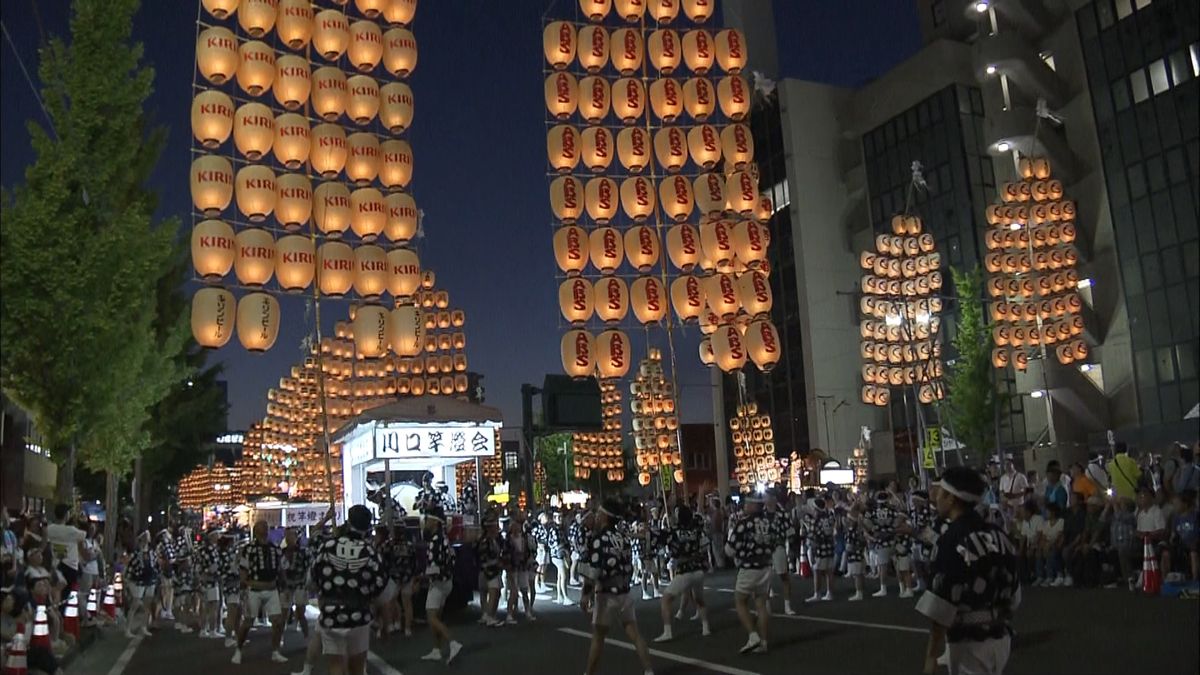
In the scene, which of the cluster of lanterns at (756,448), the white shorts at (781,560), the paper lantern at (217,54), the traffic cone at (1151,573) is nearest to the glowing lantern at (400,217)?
the paper lantern at (217,54)

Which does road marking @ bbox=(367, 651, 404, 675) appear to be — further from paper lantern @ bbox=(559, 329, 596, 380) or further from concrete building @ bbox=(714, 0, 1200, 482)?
concrete building @ bbox=(714, 0, 1200, 482)

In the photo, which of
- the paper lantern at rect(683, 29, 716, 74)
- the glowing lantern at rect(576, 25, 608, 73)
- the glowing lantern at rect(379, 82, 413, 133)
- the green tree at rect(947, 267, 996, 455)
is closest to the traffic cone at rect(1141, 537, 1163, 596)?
the paper lantern at rect(683, 29, 716, 74)

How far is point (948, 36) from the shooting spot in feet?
165

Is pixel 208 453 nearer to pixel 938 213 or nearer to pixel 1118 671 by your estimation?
pixel 938 213

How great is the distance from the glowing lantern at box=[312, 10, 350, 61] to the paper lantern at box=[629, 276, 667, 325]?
8.99 m

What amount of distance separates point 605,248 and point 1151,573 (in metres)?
13.7

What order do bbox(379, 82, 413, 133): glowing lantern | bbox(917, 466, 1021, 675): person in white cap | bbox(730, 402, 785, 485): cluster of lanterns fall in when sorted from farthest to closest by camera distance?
bbox(730, 402, 785, 485): cluster of lanterns < bbox(379, 82, 413, 133): glowing lantern < bbox(917, 466, 1021, 675): person in white cap

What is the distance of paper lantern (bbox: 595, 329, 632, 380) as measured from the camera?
24938mm

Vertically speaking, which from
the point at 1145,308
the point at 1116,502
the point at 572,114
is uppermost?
the point at 572,114

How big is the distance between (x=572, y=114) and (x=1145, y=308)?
75.8 ft

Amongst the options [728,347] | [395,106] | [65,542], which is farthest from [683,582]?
[395,106]

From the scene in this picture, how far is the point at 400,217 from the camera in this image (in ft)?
77.7

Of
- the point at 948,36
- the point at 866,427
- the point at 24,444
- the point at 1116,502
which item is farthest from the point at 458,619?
the point at 948,36

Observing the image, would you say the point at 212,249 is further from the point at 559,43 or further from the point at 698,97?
the point at 698,97
